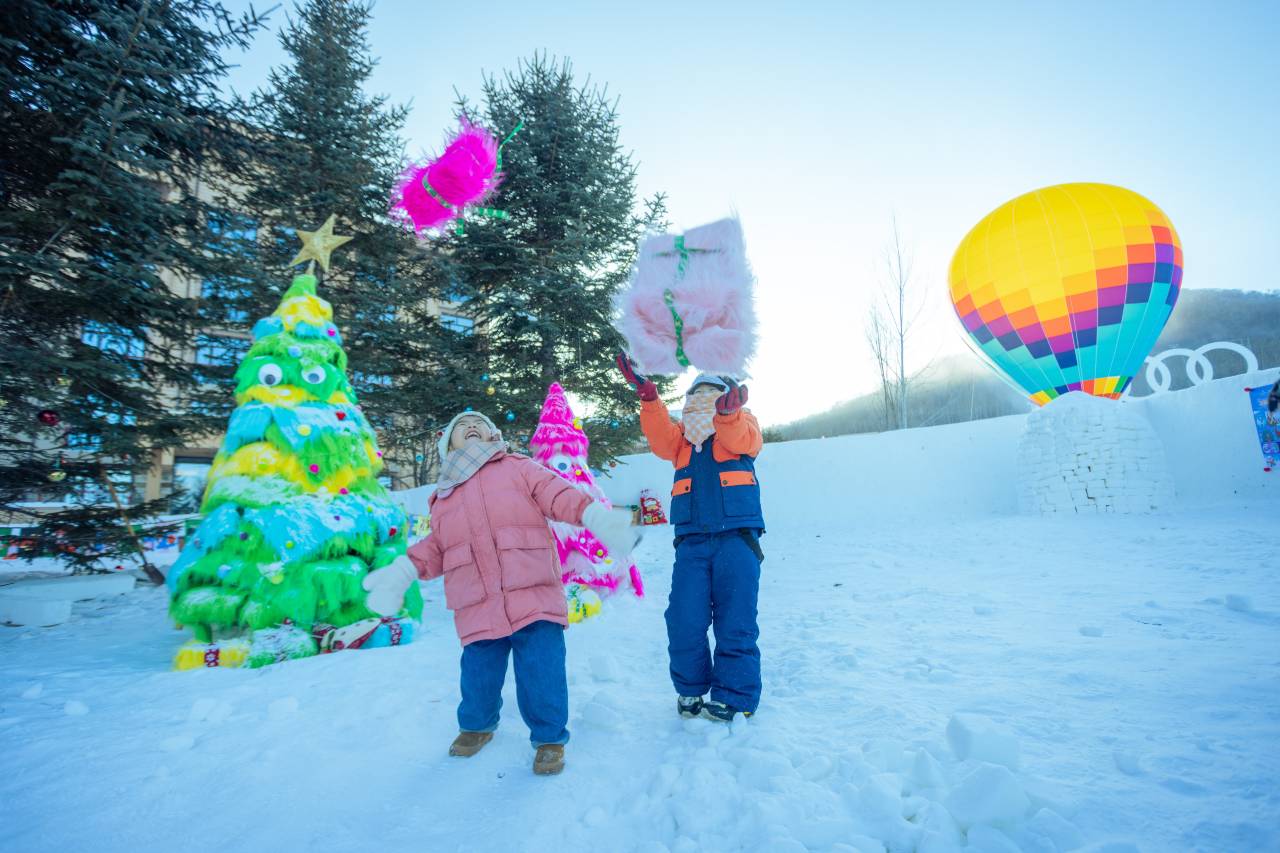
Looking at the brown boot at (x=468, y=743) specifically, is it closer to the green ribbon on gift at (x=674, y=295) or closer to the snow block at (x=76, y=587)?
the green ribbon on gift at (x=674, y=295)

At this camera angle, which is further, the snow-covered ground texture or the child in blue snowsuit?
the child in blue snowsuit

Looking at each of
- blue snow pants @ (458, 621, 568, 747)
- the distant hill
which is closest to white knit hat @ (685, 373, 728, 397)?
blue snow pants @ (458, 621, 568, 747)

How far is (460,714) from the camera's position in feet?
7.92

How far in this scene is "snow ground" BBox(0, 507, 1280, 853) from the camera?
1582 millimetres

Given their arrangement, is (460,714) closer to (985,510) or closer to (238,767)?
(238,767)

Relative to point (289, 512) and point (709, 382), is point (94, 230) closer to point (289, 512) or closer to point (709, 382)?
point (289, 512)

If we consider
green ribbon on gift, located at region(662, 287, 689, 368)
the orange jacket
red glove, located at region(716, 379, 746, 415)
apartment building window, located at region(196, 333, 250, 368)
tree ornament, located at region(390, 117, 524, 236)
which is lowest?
the orange jacket

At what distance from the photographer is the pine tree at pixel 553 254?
29.1 ft

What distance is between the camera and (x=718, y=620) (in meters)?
2.67

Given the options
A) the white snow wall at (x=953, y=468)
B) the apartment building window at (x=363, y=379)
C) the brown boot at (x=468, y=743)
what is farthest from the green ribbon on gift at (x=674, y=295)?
the white snow wall at (x=953, y=468)

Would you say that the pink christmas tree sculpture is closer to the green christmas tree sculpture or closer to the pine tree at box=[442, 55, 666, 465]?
the green christmas tree sculpture

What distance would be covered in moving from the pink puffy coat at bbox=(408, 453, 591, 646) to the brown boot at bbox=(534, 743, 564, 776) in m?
0.48

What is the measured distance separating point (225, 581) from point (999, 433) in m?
11.7

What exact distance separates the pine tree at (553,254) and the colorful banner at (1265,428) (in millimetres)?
8799
